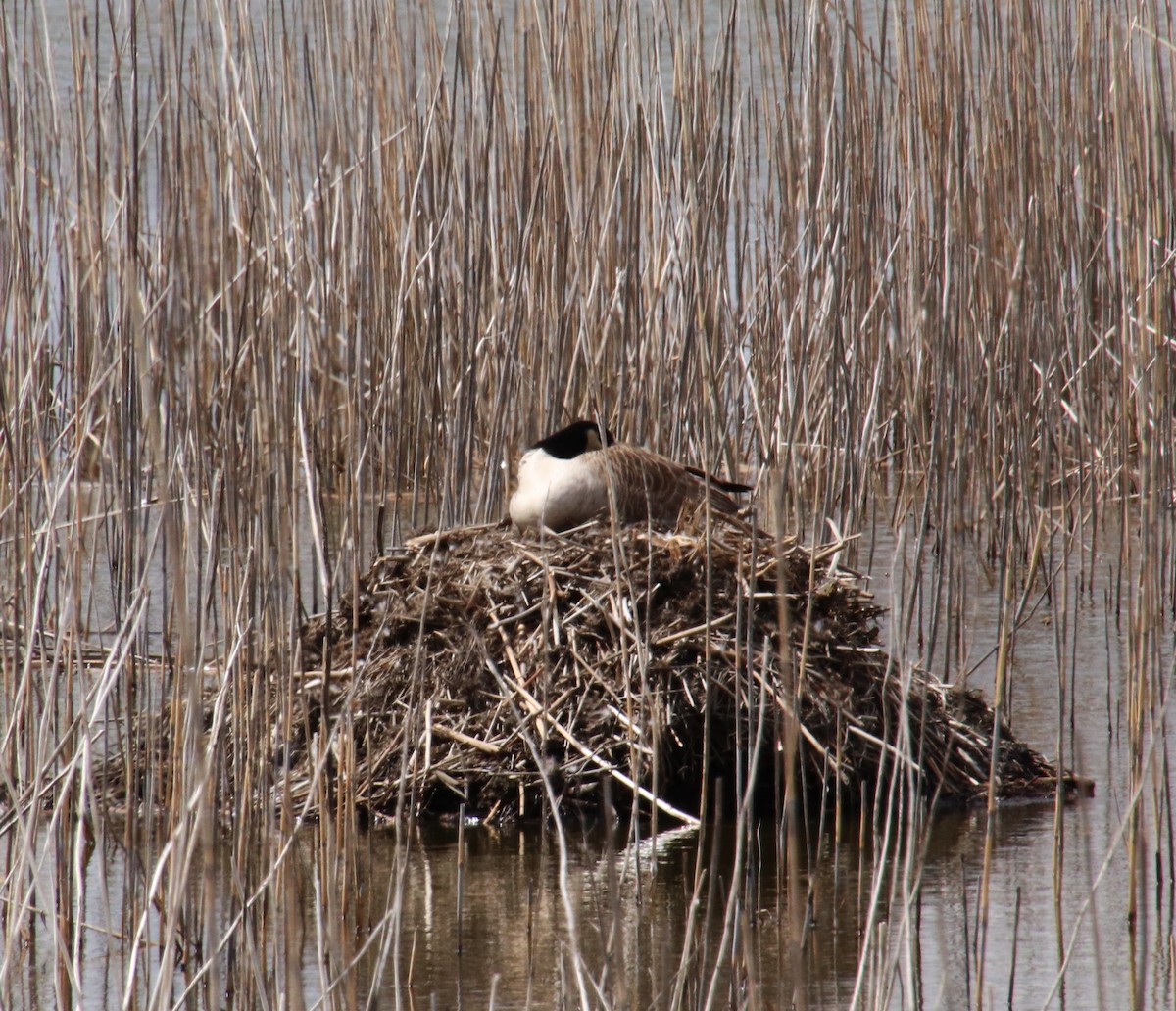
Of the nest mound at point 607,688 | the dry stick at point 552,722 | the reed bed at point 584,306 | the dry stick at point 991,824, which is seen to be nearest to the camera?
the dry stick at point 991,824

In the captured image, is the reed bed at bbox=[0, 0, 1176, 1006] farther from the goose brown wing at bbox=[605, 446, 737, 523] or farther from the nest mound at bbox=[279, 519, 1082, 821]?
the goose brown wing at bbox=[605, 446, 737, 523]

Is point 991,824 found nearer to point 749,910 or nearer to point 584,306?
point 749,910

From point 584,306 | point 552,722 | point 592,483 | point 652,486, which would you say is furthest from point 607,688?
point 584,306

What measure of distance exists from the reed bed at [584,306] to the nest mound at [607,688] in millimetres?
145

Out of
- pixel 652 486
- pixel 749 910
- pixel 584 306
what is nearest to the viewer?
pixel 749 910

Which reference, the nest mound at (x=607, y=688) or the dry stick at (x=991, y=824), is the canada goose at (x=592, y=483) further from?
the dry stick at (x=991, y=824)

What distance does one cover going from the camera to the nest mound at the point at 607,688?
4340mm

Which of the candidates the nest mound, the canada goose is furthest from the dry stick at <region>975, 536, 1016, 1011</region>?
the canada goose

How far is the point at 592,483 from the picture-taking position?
466 centimetres

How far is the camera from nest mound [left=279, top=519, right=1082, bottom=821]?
4.34 metres

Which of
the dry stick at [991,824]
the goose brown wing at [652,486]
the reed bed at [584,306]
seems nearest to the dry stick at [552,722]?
the reed bed at [584,306]

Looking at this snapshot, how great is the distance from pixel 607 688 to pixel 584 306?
5.30 ft

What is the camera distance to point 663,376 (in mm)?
5543

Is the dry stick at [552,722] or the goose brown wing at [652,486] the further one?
the goose brown wing at [652,486]
